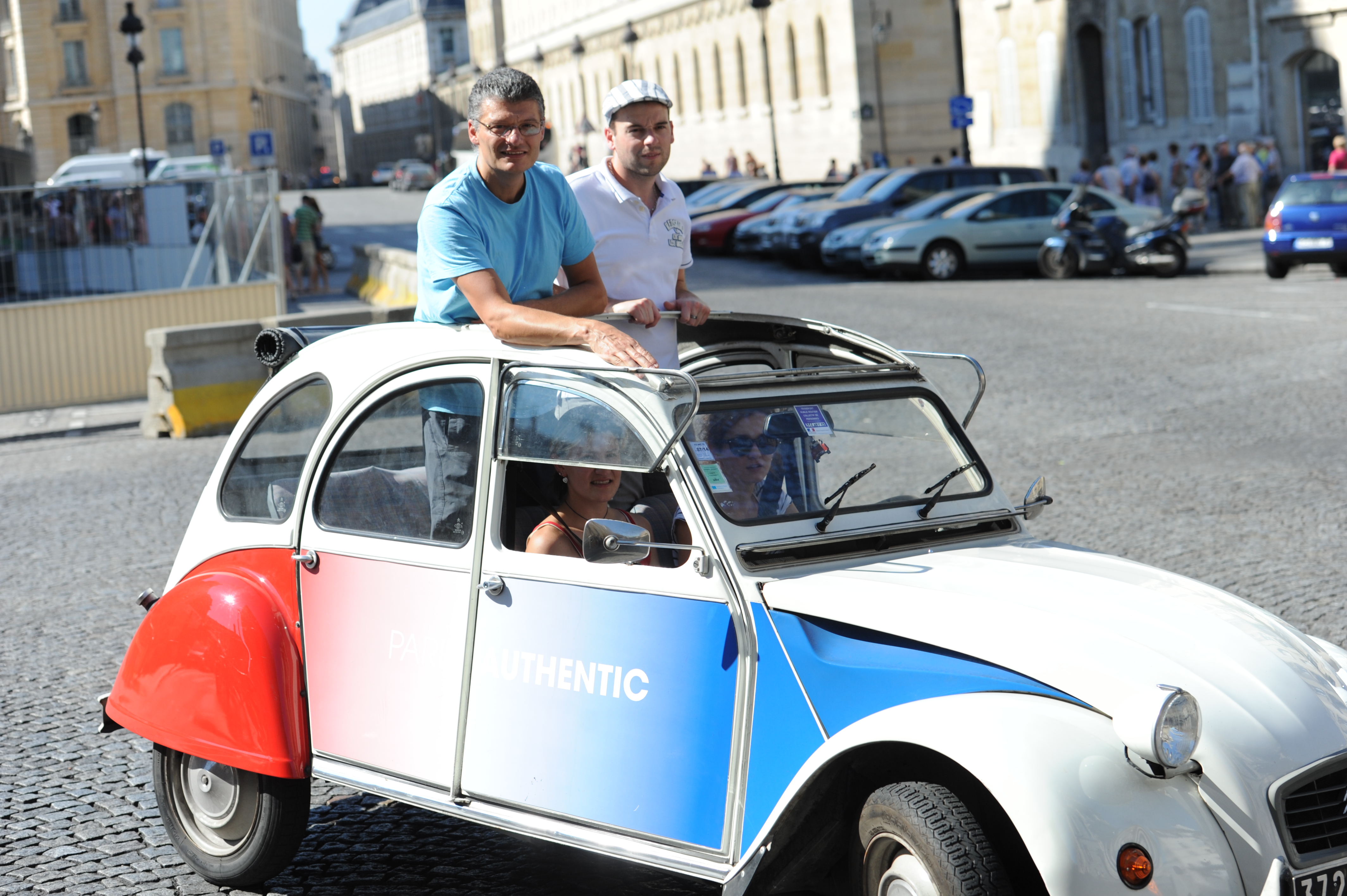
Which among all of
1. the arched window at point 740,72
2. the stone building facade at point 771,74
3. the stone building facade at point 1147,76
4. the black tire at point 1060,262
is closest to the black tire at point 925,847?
the black tire at point 1060,262

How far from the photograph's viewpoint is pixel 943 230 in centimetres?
2631

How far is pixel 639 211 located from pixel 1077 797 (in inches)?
102

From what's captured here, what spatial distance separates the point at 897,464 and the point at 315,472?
1.62m

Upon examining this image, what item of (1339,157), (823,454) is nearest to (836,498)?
(823,454)

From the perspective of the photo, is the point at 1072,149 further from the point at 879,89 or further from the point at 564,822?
the point at 564,822

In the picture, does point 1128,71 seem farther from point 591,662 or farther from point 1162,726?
point 1162,726

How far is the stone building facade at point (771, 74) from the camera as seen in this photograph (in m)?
59.0

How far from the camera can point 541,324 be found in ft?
13.4

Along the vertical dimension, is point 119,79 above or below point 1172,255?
above

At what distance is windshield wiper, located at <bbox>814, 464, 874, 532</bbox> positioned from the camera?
13.0 feet

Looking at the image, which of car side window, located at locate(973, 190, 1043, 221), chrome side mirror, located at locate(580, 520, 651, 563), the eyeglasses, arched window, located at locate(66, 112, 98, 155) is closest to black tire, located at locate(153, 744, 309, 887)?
chrome side mirror, located at locate(580, 520, 651, 563)

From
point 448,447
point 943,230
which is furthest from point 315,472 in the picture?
point 943,230

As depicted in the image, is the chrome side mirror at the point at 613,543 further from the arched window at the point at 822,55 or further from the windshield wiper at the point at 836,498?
the arched window at the point at 822,55

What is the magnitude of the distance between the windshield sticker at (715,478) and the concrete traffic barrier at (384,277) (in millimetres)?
16626
